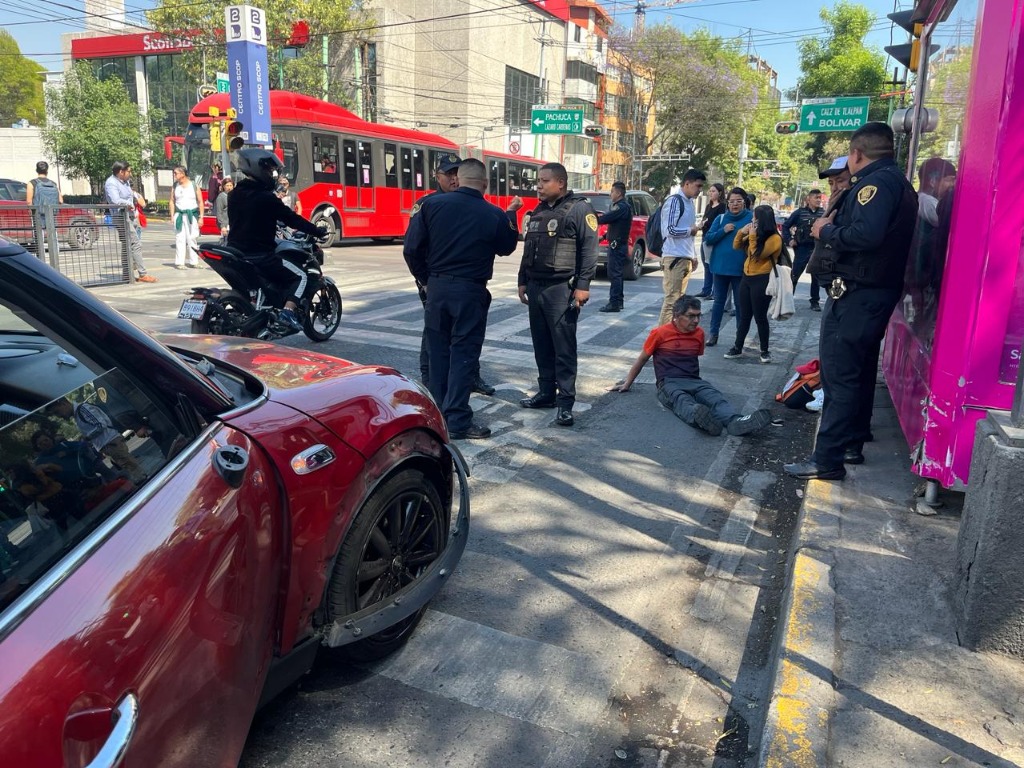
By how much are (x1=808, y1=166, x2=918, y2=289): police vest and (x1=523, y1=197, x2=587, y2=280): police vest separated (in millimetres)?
2090

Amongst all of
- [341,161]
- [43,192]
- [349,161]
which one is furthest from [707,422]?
[349,161]

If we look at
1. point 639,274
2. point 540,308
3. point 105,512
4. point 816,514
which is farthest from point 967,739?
point 639,274

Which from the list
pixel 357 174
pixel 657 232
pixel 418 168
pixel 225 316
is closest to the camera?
pixel 225 316

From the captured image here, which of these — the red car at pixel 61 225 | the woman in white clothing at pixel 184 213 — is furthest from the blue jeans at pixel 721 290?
the woman in white clothing at pixel 184 213

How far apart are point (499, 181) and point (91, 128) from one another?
1965 centimetres

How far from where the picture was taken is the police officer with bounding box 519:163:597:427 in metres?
6.04

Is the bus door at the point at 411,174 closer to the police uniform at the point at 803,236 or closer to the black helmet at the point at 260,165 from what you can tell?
the police uniform at the point at 803,236

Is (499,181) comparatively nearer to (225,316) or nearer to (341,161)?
(341,161)

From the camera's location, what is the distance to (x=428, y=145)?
26.9 metres

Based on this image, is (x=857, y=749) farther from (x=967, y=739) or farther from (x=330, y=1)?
(x=330, y=1)

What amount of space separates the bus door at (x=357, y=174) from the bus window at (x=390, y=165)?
0.77 meters

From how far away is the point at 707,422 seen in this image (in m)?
6.11

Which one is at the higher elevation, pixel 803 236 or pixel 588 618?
pixel 803 236

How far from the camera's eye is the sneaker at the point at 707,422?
20.0 feet
